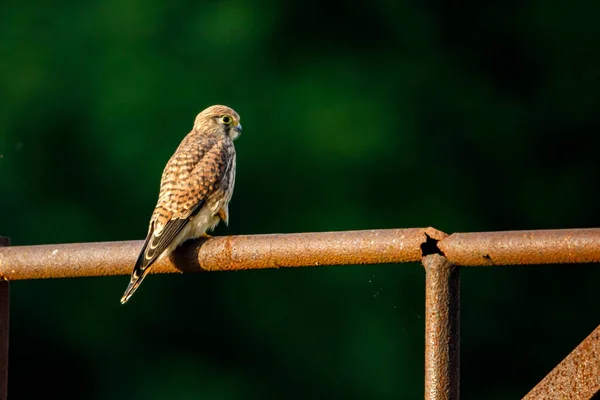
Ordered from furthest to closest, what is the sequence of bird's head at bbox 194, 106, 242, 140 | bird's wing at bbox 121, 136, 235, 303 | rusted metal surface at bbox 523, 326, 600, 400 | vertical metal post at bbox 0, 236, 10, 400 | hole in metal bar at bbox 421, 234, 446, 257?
bird's head at bbox 194, 106, 242, 140
bird's wing at bbox 121, 136, 235, 303
vertical metal post at bbox 0, 236, 10, 400
hole in metal bar at bbox 421, 234, 446, 257
rusted metal surface at bbox 523, 326, 600, 400

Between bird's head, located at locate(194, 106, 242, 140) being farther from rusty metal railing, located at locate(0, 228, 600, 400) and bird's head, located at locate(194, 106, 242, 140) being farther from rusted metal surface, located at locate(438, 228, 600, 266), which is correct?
rusted metal surface, located at locate(438, 228, 600, 266)

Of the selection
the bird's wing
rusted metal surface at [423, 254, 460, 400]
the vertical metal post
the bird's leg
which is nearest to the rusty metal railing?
rusted metal surface at [423, 254, 460, 400]

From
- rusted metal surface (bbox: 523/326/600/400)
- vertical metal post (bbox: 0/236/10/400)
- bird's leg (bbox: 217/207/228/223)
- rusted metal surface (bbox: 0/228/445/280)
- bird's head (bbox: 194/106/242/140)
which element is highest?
bird's head (bbox: 194/106/242/140)

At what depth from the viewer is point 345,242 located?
5.33 feet

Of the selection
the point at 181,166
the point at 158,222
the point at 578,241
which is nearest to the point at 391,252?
the point at 578,241

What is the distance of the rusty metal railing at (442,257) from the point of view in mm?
1409

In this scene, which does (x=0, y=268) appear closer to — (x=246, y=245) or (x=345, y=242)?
(x=246, y=245)

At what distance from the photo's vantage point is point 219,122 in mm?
3838

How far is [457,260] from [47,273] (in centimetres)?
79

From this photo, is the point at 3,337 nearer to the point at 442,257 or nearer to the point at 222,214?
the point at 442,257

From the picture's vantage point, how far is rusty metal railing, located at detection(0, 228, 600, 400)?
1.41 metres

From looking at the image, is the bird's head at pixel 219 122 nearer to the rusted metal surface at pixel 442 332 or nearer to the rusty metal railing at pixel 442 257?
the rusty metal railing at pixel 442 257

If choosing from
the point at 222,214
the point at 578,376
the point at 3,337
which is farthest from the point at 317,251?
the point at 222,214

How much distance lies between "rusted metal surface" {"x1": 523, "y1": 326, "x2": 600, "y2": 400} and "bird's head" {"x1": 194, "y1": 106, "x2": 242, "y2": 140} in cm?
246
